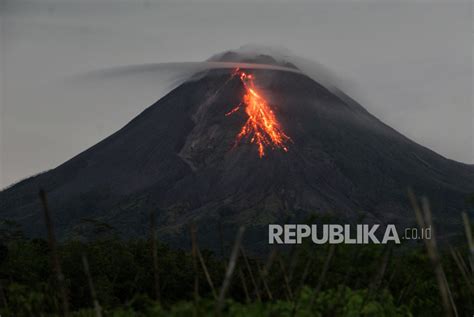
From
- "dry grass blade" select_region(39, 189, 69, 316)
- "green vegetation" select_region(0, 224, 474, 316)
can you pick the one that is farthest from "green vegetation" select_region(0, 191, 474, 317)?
"dry grass blade" select_region(39, 189, 69, 316)

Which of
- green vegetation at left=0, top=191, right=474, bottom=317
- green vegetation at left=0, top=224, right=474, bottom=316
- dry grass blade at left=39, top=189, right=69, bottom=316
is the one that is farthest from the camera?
green vegetation at left=0, top=224, right=474, bottom=316

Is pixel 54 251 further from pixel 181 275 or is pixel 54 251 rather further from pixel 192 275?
pixel 192 275

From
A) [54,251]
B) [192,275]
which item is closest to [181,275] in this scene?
[192,275]

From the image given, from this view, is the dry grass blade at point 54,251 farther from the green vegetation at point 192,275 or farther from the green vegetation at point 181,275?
the green vegetation at point 181,275

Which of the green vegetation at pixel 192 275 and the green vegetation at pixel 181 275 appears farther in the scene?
the green vegetation at pixel 181 275

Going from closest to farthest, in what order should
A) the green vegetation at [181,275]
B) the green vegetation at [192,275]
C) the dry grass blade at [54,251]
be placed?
the dry grass blade at [54,251]
the green vegetation at [192,275]
the green vegetation at [181,275]

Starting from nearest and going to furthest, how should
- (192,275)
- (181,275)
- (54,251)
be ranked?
1. (54,251)
2. (181,275)
3. (192,275)

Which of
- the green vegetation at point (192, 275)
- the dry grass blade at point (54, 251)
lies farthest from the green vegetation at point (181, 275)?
the dry grass blade at point (54, 251)

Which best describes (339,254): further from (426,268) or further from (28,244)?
(28,244)

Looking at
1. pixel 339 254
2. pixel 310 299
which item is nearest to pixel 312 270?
pixel 339 254

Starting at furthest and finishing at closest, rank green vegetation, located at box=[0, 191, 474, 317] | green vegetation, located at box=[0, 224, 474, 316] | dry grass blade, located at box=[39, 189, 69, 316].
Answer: green vegetation, located at box=[0, 224, 474, 316] → green vegetation, located at box=[0, 191, 474, 317] → dry grass blade, located at box=[39, 189, 69, 316]

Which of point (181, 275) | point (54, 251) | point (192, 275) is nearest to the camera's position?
point (54, 251)

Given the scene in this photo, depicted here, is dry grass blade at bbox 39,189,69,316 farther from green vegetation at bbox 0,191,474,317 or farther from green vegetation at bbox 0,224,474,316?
green vegetation at bbox 0,224,474,316

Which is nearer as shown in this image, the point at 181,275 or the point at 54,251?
the point at 54,251
